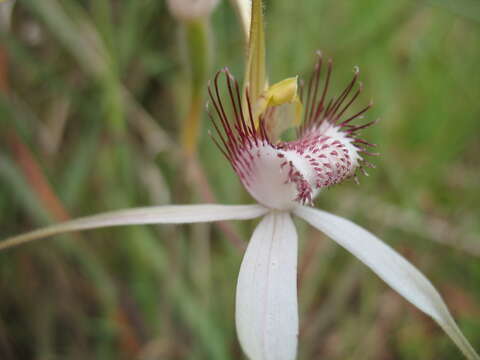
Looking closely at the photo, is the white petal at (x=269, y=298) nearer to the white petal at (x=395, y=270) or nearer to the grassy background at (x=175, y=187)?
the white petal at (x=395, y=270)

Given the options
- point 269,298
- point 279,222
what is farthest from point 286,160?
point 269,298

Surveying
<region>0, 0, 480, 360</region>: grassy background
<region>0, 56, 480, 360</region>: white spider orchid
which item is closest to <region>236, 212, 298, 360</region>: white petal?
<region>0, 56, 480, 360</region>: white spider orchid

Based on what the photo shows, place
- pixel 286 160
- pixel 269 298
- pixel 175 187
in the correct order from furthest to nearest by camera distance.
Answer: pixel 175 187 < pixel 286 160 < pixel 269 298

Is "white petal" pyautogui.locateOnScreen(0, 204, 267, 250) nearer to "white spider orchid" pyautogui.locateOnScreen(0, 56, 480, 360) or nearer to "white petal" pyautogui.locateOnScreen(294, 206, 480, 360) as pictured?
"white spider orchid" pyautogui.locateOnScreen(0, 56, 480, 360)

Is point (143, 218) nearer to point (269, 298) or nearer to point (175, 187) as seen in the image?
point (269, 298)

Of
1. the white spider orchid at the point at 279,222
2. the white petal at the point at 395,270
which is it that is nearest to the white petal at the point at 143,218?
the white spider orchid at the point at 279,222

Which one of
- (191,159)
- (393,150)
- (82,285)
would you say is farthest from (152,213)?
(393,150)
